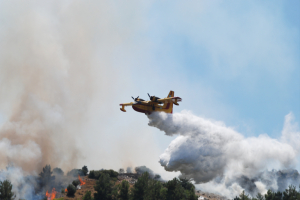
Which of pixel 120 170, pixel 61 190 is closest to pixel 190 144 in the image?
pixel 61 190

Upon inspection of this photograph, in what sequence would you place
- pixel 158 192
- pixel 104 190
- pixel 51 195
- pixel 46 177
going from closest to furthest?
pixel 158 192, pixel 104 190, pixel 51 195, pixel 46 177

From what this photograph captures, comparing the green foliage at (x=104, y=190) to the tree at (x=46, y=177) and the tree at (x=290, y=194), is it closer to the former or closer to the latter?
the tree at (x=46, y=177)

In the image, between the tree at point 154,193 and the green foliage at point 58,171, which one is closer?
the tree at point 154,193

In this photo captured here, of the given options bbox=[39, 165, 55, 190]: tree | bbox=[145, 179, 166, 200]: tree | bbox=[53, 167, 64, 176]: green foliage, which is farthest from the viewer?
bbox=[53, 167, 64, 176]: green foliage

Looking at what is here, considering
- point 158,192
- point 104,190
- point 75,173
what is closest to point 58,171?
point 75,173

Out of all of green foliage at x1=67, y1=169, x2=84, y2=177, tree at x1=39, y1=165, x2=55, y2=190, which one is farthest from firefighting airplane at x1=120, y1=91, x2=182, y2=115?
green foliage at x1=67, y1=169, x2=84, y2=177

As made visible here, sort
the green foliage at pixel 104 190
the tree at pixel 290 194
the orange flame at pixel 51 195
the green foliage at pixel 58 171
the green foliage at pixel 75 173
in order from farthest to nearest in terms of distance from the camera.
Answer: the green foliage at pixel 75 173 → the green foliage at pixel 58 171 → the orange flame at pixel 51 195 → the green foliage at pixel 104 190 → the tree at pixel 290 194

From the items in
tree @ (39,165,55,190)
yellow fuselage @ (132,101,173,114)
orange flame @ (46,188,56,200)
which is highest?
yellow fuselage @ (132,101,173,114)

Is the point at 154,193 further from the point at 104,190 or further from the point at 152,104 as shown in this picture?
the point at 152,104

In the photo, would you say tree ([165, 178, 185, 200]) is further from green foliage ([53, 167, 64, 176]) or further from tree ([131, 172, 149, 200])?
green foliage ([53, 167, 64, 176])

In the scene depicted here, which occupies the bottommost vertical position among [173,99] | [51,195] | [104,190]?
[51,195]

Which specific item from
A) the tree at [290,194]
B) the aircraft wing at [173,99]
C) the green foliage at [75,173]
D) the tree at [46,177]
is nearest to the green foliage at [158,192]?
the aircraft wing at [173,99]

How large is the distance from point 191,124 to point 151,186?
15.6m

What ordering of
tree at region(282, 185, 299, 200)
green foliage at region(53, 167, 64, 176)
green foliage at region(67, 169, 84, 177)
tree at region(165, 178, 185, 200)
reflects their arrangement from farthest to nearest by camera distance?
green foliage at region(67, 169, 84, 177) → green foliage at region(53, 167, 64, 176) → tree at region(165, 178, 185, 200) → tree at region(282, 185, 299, 200)
